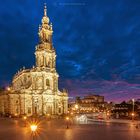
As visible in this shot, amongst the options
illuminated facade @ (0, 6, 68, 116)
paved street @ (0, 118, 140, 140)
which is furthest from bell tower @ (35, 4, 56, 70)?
paved street @ (0, 118, 140, 140)

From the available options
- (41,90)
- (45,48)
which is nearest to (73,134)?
(41,90)

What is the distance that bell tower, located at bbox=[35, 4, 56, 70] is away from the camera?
104188 millimetres

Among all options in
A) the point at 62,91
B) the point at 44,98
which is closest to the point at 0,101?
the point at 44,98

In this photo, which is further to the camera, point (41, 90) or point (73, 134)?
point (41, 90)

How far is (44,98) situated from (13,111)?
10.9 metres

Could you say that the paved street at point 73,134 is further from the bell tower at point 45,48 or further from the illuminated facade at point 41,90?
the bell tower at point 45,48

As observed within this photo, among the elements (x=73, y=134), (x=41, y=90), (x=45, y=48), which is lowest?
(x=73, y=134)

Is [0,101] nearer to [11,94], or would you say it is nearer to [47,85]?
[11,94]

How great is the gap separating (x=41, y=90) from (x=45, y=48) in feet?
47.6

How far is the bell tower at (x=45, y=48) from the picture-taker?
342 ft

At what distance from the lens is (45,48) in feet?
345

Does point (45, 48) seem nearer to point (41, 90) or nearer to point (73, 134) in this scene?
point (41, 90)

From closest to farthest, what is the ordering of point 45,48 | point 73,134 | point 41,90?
point 73,134
point 41,90
point 45,48

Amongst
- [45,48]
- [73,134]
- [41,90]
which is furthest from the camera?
[45,48]
